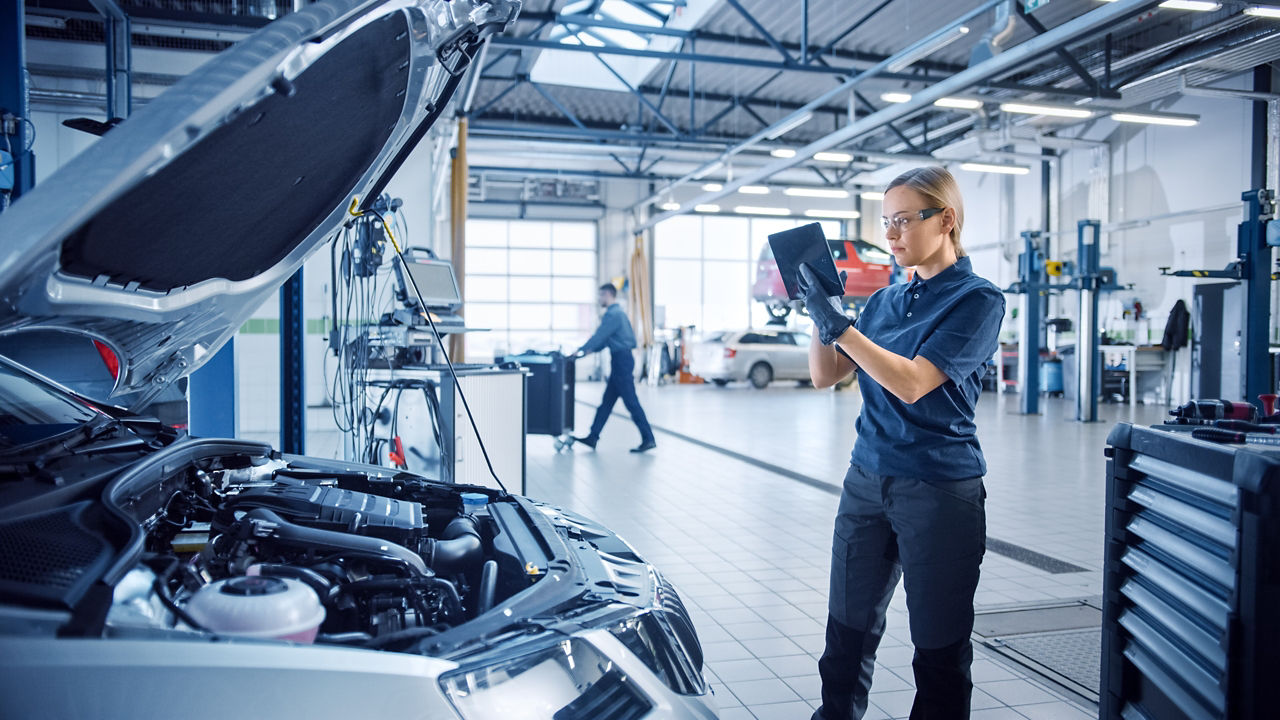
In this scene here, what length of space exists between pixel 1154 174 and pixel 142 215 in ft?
47.8

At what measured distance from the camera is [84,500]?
1.29 m

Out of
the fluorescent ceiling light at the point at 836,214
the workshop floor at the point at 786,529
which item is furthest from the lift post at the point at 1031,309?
the fluorescent ceiling light at the point at 836,214

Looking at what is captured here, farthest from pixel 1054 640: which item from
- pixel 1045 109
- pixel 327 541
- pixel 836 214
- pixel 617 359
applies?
pixel 836 214

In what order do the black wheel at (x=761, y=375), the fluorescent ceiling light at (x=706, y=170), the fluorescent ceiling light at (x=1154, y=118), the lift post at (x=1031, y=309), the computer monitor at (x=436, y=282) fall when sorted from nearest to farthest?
the computer monitor at (x=436, y=282) < the fluorescent ceiling light at (x=1154, y=118) < the lift post at (x=1031, y=309) < the fluorescent ceiling light at (x=706, y=170) < the black wheel at (x=761, y=375)

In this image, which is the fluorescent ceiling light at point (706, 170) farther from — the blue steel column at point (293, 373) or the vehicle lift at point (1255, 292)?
the blue steel column at point (293, 373)

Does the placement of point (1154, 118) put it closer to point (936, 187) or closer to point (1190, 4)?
point (1190, 4)

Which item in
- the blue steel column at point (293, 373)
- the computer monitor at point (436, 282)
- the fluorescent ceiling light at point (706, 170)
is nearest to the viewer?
the blue steel column at point (293, 373)

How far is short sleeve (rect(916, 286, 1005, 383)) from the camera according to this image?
5.46 ft

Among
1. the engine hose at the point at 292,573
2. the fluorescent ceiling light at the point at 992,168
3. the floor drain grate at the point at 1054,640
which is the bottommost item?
the floor drain grate at the point at 1054,640

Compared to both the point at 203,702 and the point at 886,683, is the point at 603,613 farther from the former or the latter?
the point at 886,683

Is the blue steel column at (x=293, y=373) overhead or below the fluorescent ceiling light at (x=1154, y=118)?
below

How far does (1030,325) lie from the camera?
10.9m

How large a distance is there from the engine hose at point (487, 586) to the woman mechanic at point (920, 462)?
0.86 meters

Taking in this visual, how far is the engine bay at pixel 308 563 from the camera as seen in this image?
1.09 meters
